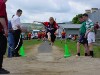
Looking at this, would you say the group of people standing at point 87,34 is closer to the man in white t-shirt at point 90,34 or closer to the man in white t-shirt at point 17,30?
the man in white t-shirt at point 90,34

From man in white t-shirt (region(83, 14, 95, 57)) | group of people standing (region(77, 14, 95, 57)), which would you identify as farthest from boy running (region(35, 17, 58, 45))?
man in white t-shirt (region(83, 14, 95, 57))

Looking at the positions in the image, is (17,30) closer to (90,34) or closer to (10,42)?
(10,42)

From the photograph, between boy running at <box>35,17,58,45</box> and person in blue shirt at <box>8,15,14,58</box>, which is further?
boy running at <box>35,17,58,45</box>

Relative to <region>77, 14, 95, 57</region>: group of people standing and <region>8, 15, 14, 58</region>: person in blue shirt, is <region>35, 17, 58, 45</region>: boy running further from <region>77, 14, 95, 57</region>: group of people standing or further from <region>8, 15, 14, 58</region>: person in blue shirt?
<region>8, 15, 14, 58</region>: person in blue shirt

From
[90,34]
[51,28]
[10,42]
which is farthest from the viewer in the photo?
[51,28]

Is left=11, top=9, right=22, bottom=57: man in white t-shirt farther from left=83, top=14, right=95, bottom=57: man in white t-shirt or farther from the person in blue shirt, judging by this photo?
left=83, top=14, right=95, bottom=57: man in white t-shirt

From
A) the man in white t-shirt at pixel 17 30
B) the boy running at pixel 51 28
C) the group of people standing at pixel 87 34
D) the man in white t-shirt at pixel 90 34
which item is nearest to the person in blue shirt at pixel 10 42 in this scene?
the man in white t-shirt at pixel 17 30

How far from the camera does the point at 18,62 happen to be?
514 inches

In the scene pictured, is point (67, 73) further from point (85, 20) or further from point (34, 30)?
point (34, 30)

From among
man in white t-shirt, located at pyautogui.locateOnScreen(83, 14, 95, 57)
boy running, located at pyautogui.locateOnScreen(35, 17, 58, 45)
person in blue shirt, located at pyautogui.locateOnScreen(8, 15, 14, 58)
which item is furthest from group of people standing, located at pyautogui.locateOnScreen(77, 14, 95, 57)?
person in blue shirt, located at pyautogui.locateOnScreen(8, 15, 14, 58)

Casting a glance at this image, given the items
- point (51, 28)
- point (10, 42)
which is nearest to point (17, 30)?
point (10, 42)

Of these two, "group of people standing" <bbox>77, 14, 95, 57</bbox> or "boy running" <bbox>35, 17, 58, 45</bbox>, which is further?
"boy running" <bbox>35, 17, 58, 45</bbox>

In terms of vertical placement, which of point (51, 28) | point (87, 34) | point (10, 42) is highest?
point (51, 28)

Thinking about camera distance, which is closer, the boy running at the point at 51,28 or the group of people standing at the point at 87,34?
the group of people standing at the point at 87,34
